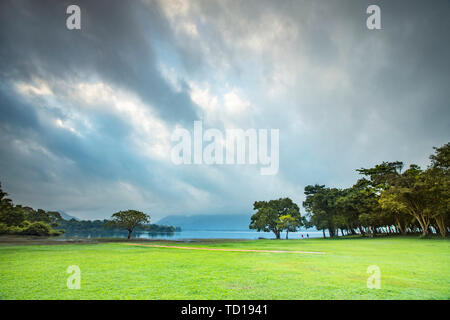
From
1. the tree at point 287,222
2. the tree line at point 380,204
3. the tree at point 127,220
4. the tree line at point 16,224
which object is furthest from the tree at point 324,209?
the tree line at point 16,224

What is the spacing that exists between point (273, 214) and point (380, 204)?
2072 cm

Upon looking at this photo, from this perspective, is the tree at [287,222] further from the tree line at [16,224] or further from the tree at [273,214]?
the tree line at [16,224]

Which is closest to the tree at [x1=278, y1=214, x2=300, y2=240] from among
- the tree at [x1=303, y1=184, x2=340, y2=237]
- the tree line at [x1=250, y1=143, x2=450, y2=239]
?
the tree line at [x1=250, y1=143, x2=450, y2=239]

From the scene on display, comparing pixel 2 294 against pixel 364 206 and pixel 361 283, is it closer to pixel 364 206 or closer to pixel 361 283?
pixel 361 283

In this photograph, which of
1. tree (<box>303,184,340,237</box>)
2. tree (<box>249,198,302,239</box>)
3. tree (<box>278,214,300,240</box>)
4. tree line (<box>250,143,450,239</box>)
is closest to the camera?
tree line (<box>250,143,450,239</box>)

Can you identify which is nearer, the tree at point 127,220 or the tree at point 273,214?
the tree at point 127,220

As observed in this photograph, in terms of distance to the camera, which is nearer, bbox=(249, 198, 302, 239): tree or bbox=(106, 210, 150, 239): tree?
bbox=(106, 210, 150, 239): tree

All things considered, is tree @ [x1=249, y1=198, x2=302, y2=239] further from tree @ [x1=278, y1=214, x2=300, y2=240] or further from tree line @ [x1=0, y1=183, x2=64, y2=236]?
tree line @ [x1=0, y1=183, x2=64, y2=236]

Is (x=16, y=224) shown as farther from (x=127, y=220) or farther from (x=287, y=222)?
(x=287, y=222)

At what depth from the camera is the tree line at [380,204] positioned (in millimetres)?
25344

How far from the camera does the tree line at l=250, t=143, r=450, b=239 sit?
25.3 metres
